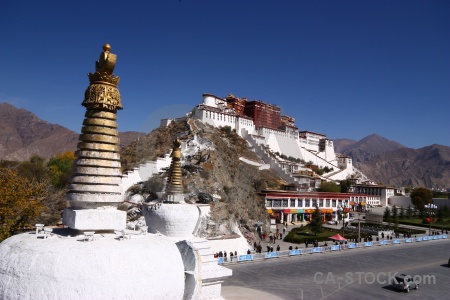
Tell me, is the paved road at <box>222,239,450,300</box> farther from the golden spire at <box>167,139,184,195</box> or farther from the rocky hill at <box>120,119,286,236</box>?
the rocky hill at <box>120,119,286,236</box>

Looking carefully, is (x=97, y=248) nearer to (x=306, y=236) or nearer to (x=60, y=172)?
(x=306, y=236)

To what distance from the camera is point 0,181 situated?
1823cm

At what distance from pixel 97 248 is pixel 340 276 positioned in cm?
1897

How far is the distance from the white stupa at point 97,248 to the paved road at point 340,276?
9013 mm

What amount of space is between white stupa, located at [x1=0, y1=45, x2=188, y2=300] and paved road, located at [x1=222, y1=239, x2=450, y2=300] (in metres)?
9.01

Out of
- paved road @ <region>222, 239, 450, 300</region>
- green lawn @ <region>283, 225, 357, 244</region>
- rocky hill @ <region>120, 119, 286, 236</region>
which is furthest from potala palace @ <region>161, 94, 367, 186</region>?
paved road @ <region>222, 239, 450, 300</region>

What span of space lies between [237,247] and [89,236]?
21.5 meters

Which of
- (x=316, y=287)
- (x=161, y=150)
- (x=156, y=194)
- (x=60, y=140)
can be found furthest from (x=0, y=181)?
(x=60, y=140)

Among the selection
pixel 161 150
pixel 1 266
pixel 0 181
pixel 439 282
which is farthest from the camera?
pixel 161 150

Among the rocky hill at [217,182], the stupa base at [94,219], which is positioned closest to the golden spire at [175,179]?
the stupa base at [94,219]

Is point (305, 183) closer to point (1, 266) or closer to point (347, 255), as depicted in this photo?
point (347, 255)

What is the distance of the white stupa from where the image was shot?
25.6 feet

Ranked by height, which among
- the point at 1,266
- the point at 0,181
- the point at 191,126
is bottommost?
the point at 1,266

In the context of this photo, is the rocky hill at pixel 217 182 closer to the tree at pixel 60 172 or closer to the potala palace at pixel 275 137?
the tree at pixel 60 172
